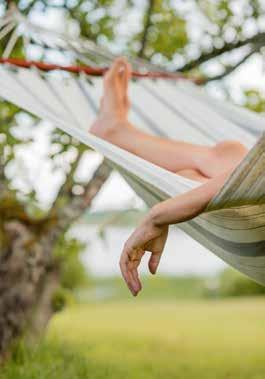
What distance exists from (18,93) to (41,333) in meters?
1.76

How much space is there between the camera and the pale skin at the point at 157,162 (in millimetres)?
1425

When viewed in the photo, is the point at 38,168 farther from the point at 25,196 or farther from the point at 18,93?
the point at 18,93

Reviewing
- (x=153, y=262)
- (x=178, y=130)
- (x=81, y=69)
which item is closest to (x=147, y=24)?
(x=81, y=69)

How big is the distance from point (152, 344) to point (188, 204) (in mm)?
4247

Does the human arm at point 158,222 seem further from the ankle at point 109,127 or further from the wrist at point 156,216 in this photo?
the ankle at point 109,127

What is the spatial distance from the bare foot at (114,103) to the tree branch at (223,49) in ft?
3.79

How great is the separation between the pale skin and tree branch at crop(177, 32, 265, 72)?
117cm

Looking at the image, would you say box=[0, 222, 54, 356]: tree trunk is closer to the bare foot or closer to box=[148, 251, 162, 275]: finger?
the bare foot

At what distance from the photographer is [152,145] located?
Result: 224 cm

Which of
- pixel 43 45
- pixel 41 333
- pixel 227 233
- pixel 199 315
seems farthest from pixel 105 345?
pixel 227 233

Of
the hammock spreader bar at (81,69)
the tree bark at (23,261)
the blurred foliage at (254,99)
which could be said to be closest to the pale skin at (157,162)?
the hammock spreader bar at (81,69)

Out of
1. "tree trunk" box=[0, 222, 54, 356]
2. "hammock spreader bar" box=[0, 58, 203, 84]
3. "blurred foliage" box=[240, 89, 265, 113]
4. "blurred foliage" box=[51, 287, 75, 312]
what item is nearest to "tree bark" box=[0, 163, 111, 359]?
"tree trunk" box=[0, 222, 54, 356]

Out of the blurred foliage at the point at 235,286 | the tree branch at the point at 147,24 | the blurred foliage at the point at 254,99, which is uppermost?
the tree branch at the point at 147,24

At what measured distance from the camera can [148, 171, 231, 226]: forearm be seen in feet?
4.64
